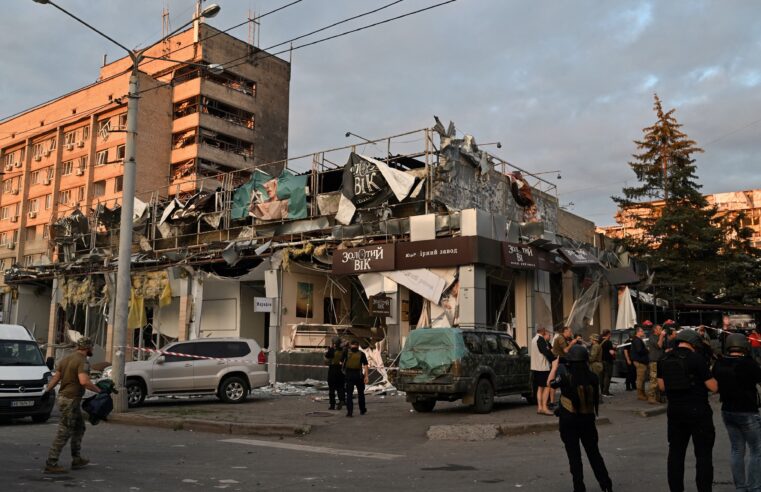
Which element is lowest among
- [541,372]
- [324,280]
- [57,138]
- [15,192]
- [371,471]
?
[371,471]

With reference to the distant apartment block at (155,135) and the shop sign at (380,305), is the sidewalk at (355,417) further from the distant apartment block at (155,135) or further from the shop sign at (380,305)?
the distant apartment block at (155,135)

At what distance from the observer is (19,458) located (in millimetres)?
9680

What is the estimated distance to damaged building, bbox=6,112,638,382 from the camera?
75.9 ft

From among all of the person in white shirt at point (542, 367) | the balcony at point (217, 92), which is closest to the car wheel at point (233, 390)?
the person in white shirt at point (542, 367)

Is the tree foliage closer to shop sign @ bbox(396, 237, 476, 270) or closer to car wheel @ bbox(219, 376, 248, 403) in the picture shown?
shop sign @ bbox(396, 237, 476, 270)

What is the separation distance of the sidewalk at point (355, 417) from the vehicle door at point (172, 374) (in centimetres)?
48

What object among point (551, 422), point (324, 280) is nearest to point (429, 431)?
point (551, 422)

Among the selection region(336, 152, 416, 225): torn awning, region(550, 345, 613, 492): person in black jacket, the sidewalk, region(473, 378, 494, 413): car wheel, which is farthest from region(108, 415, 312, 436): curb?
region(336, 152, 416, 225): torn awning

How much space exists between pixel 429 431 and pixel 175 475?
5.27m

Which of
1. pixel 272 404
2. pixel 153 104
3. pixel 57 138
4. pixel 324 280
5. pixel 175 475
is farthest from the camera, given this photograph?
pixel 57 138

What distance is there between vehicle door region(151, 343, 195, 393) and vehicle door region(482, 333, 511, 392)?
7868mm

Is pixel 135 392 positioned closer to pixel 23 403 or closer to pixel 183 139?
pixel 23 403

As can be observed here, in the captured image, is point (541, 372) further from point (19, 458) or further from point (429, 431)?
point (19, 458)

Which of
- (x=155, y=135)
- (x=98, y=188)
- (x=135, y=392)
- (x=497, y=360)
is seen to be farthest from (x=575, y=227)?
(x=98, y=188)
